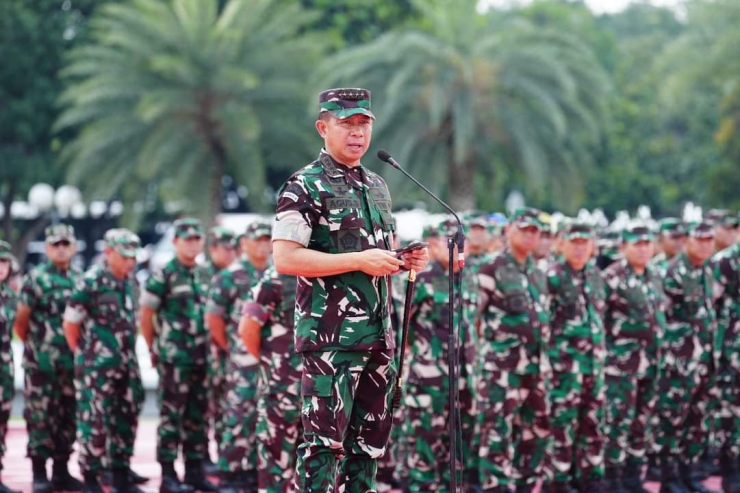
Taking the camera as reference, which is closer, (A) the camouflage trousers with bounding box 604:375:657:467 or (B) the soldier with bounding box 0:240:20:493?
(A) the camouflage trousers with bounding box 604:375:657:467

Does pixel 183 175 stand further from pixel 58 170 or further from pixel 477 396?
pixel 477 396

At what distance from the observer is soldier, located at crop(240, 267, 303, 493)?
7484 millimetres

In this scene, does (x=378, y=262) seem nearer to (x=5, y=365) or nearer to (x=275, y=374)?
(x=275, y=374)

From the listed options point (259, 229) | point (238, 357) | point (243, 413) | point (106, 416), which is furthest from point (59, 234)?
point (243, 413)

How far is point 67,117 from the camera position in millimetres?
24844

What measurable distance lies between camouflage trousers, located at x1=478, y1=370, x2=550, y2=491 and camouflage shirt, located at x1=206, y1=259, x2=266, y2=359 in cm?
187

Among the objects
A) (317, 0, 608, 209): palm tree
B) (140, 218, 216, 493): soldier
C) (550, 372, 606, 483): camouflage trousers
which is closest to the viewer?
(550, 372, 606, 483): camouflage trousers

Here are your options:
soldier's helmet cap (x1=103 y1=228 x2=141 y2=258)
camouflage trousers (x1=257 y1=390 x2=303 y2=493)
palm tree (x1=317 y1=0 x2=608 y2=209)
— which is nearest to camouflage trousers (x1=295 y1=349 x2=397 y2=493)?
camouflage trousers (x1=257 y1=390 x2=303 y2=493)

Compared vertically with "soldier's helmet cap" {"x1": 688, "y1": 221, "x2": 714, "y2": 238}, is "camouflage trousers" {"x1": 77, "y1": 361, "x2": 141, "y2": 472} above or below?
below

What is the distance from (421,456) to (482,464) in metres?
0.40

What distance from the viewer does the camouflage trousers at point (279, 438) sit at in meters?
7.48

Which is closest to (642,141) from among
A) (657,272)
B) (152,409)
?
(152,409)

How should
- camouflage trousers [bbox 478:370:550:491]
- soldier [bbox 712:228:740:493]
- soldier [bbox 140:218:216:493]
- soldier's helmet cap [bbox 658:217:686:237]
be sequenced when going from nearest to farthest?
camouflage trousers [bbox 478:370:550:491], soldier [bbox 140:218:216:493], soldier [bbox 712:228:740:493], soldier's helmet cap [bbox 658:217:686:237]

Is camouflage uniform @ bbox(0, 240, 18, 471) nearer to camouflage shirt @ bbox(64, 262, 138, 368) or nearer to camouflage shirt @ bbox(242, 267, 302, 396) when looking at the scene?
camouflage shirt @ bbox(64, 262, 138, 368)
